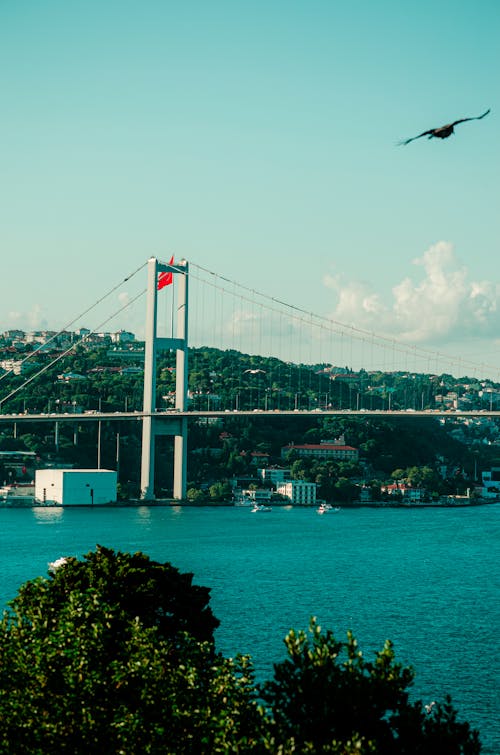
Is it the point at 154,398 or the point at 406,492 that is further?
the point at 406,492

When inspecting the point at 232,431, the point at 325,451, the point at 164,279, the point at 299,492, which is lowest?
the point at 299,492

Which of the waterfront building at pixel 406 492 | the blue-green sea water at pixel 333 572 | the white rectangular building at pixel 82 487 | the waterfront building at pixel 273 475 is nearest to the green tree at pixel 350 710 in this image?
the blue-green sea water at pixel 333 572

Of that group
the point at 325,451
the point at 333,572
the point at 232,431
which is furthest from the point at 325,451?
the point at 333,572

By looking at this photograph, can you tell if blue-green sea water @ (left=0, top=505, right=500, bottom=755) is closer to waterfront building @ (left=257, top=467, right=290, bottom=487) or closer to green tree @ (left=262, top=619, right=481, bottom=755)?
green tree @ (left=262, top=619, right=481, bottom=755)

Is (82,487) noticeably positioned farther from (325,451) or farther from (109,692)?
(109,692)

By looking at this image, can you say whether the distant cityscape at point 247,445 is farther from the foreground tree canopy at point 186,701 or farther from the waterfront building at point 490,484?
the foreground tree canopy at point 186,701

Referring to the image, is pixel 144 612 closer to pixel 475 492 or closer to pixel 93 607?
pixel 93 607

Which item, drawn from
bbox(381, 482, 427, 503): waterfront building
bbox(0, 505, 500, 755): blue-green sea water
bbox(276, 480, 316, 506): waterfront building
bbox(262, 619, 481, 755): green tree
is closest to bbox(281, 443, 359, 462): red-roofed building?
bbox(381, 482, 427, 503): waterfront building
